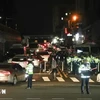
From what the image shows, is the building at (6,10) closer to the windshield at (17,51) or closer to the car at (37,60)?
the windshield at (17,51)

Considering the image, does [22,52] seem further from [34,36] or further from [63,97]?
[34,36]

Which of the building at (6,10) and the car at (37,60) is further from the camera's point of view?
the building at (6,10)

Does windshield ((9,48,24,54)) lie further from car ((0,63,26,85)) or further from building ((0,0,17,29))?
building ((0,0,17,29))

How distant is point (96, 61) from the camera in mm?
30969

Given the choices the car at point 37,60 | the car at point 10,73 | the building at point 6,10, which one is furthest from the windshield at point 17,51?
the building at point 6,10

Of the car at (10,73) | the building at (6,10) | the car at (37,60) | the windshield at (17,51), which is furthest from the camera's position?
the building at (6,10)

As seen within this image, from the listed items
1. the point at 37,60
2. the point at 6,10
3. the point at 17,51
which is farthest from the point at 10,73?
the point at 6,10

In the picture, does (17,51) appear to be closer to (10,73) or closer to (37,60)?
(37,60)

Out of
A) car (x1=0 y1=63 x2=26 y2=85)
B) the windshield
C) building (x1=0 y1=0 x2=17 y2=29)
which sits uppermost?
building (x1=0 y1=0 x2=17 y2=29)

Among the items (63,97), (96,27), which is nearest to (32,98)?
(63,97)

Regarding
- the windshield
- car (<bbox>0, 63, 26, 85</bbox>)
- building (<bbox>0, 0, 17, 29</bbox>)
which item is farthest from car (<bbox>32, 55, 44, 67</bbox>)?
building (<bbox>0, 0, 17, 29</bbox>)

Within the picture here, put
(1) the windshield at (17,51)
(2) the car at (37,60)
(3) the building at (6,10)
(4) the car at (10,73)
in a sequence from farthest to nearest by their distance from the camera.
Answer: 1. (3) the building at (6,10)
2. (1) the windshield at (17,51)
3. (2) the car at (37,60)
4. (4) the car at (10,73)

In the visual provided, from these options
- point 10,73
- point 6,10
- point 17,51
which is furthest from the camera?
point 6,10

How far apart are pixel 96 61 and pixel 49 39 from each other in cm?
16095
